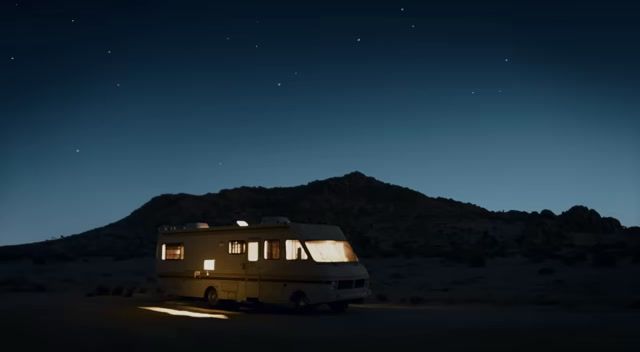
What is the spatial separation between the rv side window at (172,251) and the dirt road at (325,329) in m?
2.82

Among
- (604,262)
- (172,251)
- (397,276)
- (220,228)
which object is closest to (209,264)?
(220,228)

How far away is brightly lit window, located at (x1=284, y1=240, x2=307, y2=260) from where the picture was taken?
63.4 ft

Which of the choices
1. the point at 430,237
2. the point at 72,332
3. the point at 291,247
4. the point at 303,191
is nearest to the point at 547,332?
the point at 291,247

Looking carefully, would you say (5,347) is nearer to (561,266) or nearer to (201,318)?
(201,318)

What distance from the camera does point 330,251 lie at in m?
20.0

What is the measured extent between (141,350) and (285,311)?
31.5ft

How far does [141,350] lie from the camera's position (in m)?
11.6

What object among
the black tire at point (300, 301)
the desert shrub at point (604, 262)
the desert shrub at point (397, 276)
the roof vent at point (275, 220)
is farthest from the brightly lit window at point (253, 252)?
the desert shrub at point (604, 262)

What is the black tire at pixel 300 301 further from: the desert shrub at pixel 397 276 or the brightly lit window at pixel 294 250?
the desert shrub at pixel 397 276

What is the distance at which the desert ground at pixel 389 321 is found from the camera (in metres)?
12.3

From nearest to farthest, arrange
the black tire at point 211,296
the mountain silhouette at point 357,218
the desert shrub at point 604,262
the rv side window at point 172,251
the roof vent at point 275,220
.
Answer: the roof vent at point 275,220 → the black tire at point 211,296 → the rv side window at point 172,251 → the desert shrub at point 604,262 → the mountain silhouette at point 357,218

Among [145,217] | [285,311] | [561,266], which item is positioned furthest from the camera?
[145,217]

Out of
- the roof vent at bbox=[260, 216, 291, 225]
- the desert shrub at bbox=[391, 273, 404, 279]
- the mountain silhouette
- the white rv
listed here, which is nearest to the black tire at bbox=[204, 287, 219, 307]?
the white rv

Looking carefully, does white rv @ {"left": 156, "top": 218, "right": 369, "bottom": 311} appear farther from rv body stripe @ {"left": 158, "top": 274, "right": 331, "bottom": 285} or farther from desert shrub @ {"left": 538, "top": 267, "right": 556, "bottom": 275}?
desert shrub @ {"left": 538, "top": 267, "right": 556, "bottom": 275}
